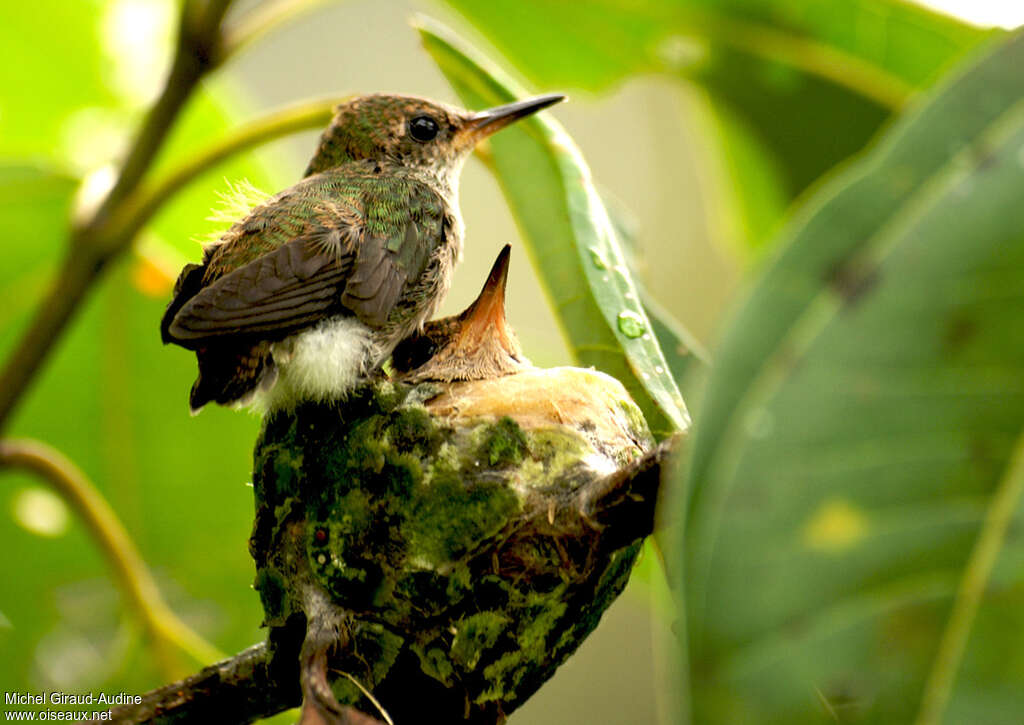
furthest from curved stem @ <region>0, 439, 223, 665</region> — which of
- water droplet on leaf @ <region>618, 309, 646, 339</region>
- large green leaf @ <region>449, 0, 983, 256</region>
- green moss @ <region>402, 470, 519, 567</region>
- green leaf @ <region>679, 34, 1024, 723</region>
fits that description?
green leaf @ <region>679, 34, 1024, 723</region>

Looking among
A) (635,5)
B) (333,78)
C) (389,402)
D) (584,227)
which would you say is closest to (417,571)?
(389,402)

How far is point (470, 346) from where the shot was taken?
188 centimetres

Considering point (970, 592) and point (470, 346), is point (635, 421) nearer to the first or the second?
point (470, 346)

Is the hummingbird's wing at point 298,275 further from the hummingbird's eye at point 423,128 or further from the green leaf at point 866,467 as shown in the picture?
the green leaf at point 866,467

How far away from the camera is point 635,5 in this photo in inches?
102

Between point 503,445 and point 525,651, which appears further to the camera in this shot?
point 503,445

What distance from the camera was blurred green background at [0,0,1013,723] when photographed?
8.41ft

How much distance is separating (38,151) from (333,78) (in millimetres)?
3571

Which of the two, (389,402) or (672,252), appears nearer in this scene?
(389,402)

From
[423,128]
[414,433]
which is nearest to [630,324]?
[414,433]

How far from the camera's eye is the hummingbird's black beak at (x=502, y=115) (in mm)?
1863

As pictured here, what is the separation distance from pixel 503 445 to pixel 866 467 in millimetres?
849

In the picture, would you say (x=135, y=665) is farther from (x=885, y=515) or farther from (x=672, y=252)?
(x=672, y=252)

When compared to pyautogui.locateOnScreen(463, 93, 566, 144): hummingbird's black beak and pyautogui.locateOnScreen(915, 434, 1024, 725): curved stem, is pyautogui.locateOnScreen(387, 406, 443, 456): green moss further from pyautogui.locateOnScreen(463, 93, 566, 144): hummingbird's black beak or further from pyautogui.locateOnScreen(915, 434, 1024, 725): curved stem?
pyautogui.locateOnScreen(915, 434, 1024, 725): curved stem
